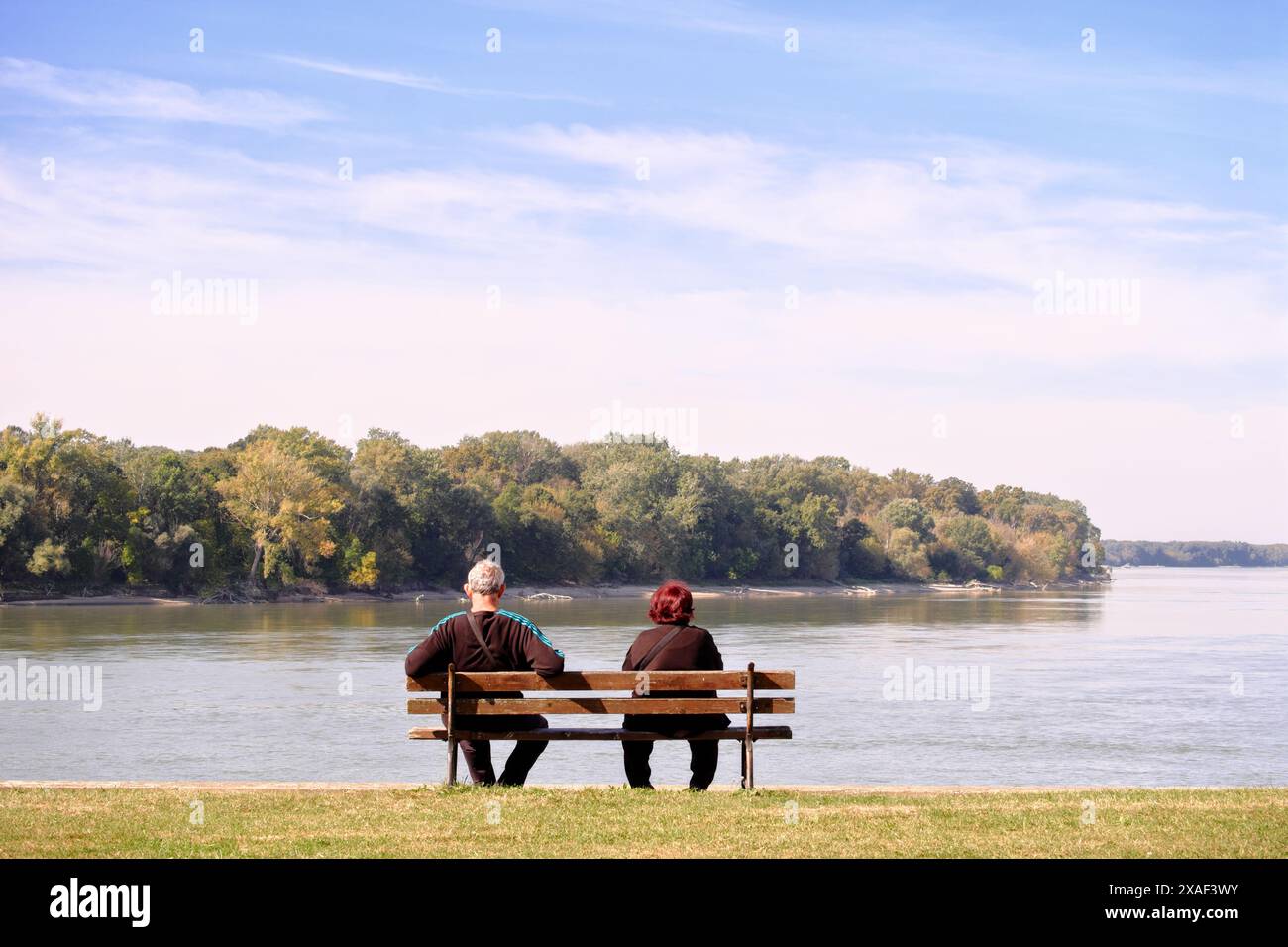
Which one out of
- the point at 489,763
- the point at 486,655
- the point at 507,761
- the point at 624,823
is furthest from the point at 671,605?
the point at 624,823

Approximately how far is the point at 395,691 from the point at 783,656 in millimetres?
15769

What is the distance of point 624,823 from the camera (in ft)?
31.8

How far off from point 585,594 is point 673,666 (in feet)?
361

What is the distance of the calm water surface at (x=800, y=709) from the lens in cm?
2150

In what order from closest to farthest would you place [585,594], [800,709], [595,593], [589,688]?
[589,688] → [800,709] → [585,594] → [595,593]

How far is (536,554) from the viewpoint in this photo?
120312mm

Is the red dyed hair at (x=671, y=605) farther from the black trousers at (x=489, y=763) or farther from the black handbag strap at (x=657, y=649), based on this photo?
the black trousers at (x=489, y=763)

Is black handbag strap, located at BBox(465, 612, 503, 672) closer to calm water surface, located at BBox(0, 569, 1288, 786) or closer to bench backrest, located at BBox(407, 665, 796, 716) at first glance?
Result: bench backrest, located at BBox(407, 665, 796, 716)

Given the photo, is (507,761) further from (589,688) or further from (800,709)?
(800,709)

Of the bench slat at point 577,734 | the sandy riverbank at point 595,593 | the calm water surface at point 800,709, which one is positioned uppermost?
the bench slat at point 577,734

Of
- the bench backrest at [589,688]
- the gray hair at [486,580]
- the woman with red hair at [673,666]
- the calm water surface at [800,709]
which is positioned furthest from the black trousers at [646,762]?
the calm water surface at [800,709]

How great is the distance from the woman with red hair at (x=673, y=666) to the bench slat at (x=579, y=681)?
170mm

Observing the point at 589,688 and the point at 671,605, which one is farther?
the point at 671,605

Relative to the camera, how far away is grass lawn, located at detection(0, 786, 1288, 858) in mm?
8945
